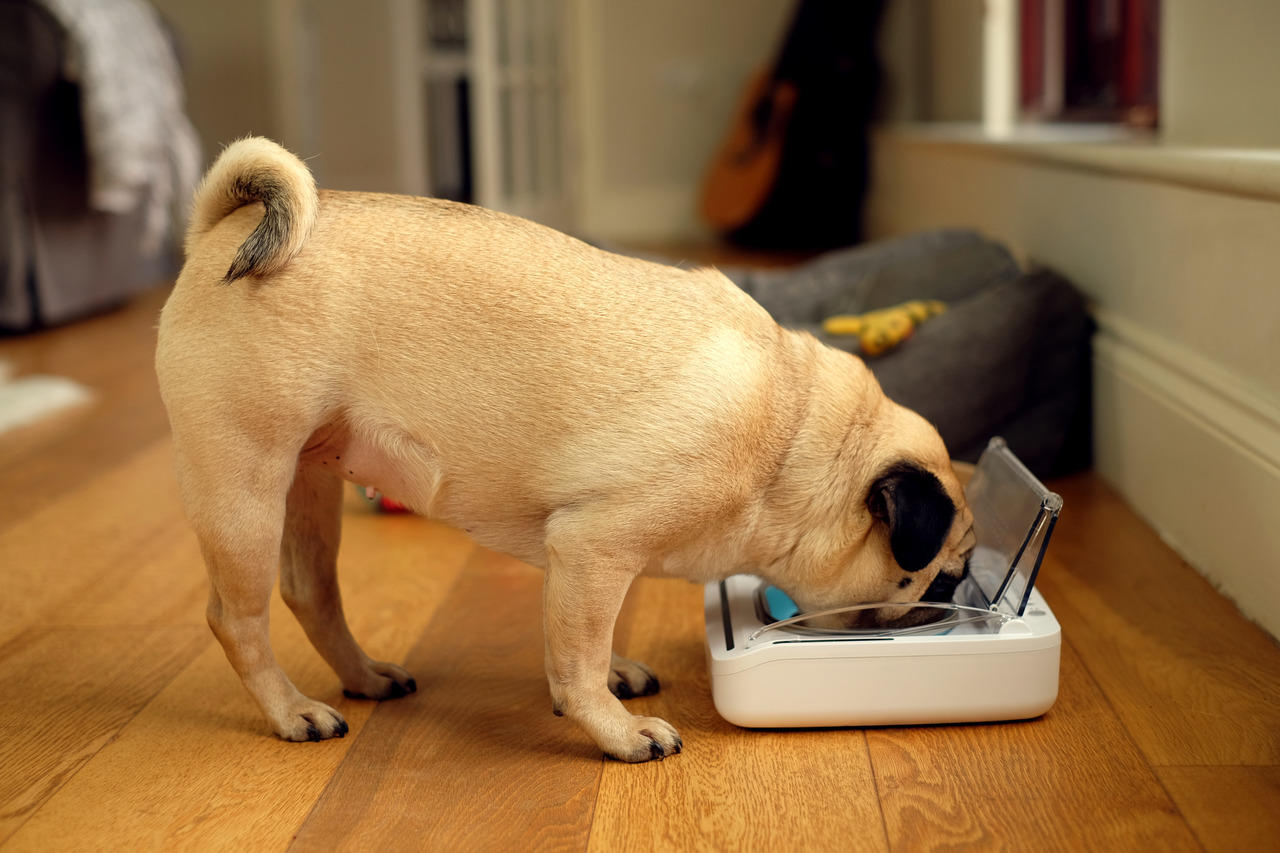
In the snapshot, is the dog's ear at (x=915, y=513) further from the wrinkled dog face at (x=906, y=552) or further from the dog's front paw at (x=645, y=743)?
the dog's front paw at (x=645, y=743)

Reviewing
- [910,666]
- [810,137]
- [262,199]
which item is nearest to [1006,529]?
[910,666]

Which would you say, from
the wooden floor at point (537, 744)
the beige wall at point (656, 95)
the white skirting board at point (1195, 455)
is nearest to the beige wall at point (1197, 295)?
the white skirting board at point (1195, 455)

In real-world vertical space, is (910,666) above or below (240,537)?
below

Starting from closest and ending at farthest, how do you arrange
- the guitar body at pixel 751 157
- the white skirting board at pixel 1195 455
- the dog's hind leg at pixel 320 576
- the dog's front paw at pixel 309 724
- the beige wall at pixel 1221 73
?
the dog's front paw at pixel 309 724 → the dog's hind leg at pixel 320 576 → the white skirting board at pixel 1195 455 → the beige wall at pixel 1221 73 → the guitar body at pixel 751 157

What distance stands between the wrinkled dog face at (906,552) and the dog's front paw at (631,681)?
27cm

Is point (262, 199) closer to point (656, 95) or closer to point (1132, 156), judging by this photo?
point (1132, 156)

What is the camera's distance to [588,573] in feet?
4.41

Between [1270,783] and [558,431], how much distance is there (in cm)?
94

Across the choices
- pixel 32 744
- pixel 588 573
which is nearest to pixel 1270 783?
pixel 588 573

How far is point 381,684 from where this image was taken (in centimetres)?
165

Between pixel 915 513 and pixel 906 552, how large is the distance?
0.16 feet

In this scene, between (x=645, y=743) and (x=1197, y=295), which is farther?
(x=1197, y=295)

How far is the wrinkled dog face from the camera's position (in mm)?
1385

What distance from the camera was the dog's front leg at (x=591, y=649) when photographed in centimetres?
135
